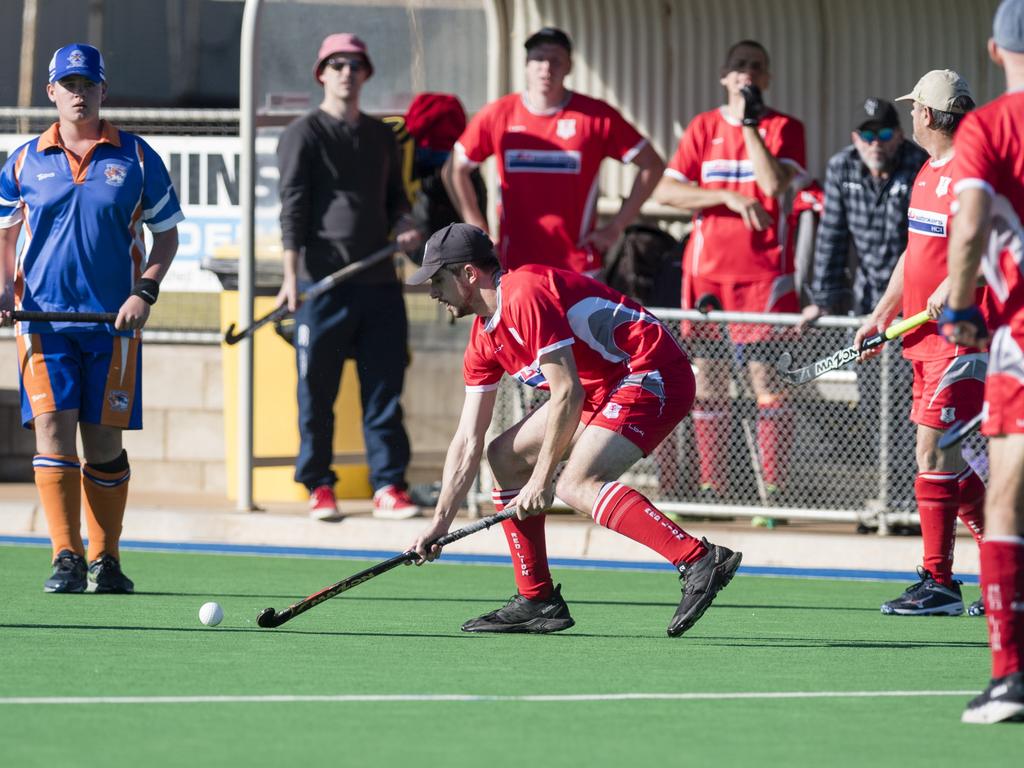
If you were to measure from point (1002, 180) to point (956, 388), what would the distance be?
269 centimetres

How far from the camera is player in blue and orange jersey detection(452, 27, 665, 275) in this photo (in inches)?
417

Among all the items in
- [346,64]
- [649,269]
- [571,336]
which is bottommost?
[571,336]

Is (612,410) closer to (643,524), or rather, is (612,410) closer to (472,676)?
(643,524)

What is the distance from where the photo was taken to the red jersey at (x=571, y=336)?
7078 millimetres

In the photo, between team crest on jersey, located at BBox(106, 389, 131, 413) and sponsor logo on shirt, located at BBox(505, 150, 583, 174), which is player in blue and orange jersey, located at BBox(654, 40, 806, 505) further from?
team crest on jersey, located at BBox(106, 389, 131, 413)

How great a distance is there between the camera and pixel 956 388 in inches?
319

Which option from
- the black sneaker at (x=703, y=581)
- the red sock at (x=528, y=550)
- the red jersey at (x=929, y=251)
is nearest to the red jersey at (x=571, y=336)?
the red sock at (x=528, y=550)

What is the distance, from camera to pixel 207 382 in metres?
12.7

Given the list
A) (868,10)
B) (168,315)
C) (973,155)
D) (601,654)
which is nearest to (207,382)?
(168,315)

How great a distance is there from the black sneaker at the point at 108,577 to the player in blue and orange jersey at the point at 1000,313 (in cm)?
412

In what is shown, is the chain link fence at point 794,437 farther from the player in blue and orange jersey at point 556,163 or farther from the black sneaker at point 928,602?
the black sneaker at point 928,602

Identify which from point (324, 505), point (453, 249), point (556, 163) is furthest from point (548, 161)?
point (453, 249)

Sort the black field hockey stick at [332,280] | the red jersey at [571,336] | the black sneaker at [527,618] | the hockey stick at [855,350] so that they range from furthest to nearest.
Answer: the black field hockey stick at [332,280], the hockey stick at [855,350], the black sneaker at [527,618], the red jersey at [571,336]

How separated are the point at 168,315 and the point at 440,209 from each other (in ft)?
6.89
